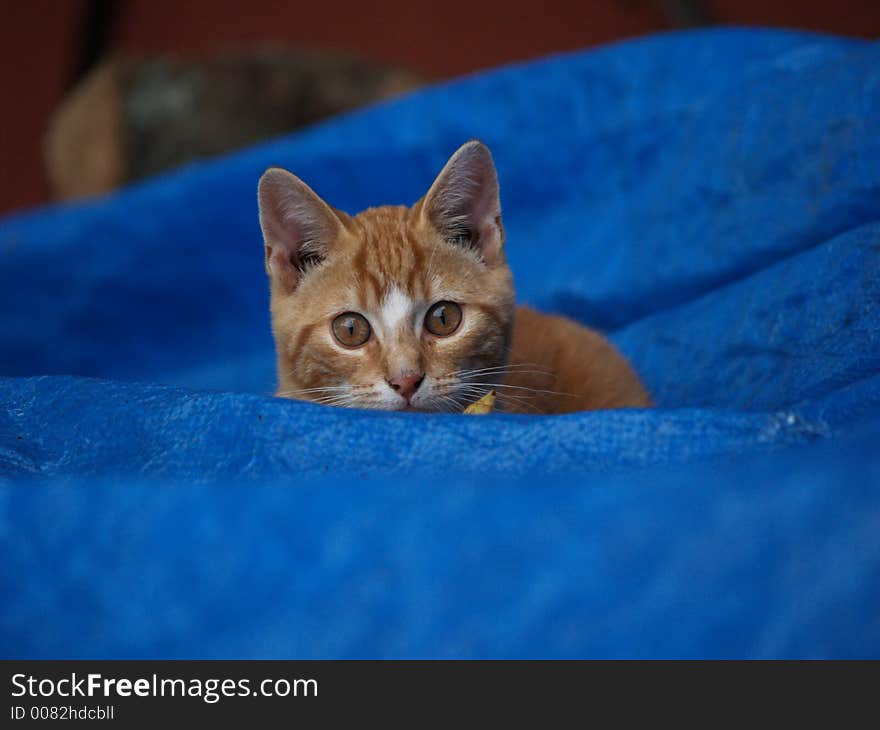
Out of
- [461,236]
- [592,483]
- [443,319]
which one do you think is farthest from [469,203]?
[592,483]

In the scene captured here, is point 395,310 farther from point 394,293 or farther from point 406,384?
point 406,384

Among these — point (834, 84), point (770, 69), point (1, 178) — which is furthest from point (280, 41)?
point (834, 84)

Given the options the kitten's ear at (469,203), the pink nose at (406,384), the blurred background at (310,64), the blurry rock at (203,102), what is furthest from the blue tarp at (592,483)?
the blurry rock at (203,102)

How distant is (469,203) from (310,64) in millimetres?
2406

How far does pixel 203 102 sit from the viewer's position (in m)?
3.30

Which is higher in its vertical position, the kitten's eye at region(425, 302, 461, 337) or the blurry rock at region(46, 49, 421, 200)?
the blurry rock at region(46, 49, 421, 200)

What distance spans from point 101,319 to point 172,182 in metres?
0.45

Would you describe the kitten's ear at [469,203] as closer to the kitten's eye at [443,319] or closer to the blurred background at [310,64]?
the kitten's eye at [443,319]

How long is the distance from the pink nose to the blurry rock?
8.34 ft

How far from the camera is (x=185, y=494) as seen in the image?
654mm

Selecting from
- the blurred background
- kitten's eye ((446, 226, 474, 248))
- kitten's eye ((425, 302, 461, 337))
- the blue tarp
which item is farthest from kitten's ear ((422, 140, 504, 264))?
the blurred background

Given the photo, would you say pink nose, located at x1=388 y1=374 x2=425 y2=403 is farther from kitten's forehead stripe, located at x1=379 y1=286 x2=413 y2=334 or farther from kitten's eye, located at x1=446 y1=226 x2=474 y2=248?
kitten's eye, located at x1=446 y1=226 x2=474 y2=248

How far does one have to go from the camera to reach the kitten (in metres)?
1.13

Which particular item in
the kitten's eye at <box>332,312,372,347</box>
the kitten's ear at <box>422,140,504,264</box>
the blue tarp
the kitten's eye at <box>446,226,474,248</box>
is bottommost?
the blue tarp
